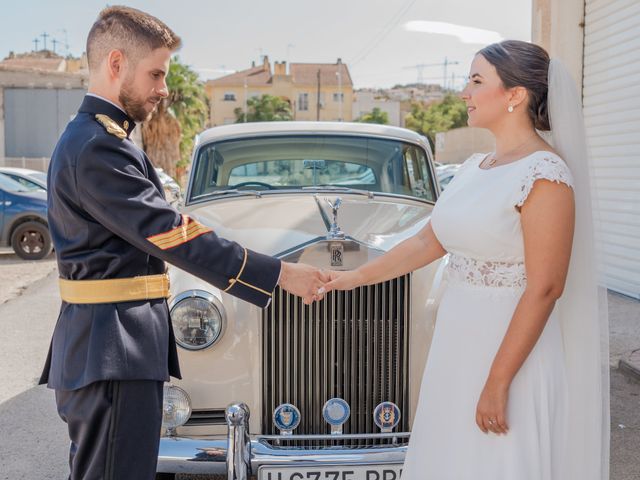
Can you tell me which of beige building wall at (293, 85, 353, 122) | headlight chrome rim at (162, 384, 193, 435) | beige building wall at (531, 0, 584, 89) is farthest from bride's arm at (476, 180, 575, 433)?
beige building wall at (293, 85, 353, 122)

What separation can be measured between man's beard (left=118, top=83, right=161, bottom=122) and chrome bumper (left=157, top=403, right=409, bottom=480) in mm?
1277

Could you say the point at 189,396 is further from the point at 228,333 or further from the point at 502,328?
the point at 502,328

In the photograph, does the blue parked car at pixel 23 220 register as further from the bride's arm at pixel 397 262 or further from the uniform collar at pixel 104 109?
the uniform collar at pixel 104 109

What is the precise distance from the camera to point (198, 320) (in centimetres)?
325

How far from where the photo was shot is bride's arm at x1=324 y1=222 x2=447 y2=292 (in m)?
2.80

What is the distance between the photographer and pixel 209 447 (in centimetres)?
323

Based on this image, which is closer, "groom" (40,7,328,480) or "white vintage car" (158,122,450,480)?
"groom" (40,7,328,480)

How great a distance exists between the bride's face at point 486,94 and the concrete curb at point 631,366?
3847 mm

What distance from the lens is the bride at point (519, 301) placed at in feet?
7.23

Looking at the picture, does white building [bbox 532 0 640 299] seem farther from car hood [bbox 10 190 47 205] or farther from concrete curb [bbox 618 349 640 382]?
car hood [bbox 10 190 47 205]

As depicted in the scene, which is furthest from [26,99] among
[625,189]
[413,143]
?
[413,143]

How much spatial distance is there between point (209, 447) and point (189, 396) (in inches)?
9.0

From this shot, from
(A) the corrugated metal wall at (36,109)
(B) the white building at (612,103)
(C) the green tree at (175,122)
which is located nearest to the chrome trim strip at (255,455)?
(B) the white building at (612,103)

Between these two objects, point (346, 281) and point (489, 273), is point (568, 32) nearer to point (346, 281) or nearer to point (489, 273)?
point (346, 281)
